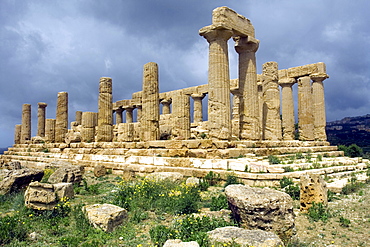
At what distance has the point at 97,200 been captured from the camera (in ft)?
25.6

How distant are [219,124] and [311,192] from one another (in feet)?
20.2

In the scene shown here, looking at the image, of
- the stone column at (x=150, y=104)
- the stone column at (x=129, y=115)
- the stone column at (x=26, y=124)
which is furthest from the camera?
the stone column at (x=129, y=115)

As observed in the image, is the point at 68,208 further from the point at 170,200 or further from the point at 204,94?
the point at 204,94

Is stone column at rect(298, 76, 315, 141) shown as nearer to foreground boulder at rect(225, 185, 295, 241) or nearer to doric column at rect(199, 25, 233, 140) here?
doric column at rect(199, 25, 233, 140)

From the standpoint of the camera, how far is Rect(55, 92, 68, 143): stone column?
23.3 m

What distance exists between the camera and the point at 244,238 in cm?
415

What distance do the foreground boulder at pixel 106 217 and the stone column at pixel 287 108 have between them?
16103mm

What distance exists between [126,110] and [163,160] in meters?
20.3

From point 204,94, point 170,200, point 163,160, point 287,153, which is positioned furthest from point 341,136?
point 170,200

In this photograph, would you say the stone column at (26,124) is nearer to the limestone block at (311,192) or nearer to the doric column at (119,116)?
the doric column at (119,116)

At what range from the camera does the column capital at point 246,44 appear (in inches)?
569

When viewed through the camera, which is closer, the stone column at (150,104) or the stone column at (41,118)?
the stone column at (150,104)

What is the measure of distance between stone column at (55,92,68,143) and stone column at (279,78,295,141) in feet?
56.0

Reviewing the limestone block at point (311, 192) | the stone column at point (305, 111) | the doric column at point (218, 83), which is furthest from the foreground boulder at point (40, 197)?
the stone column at point (305, 111)
